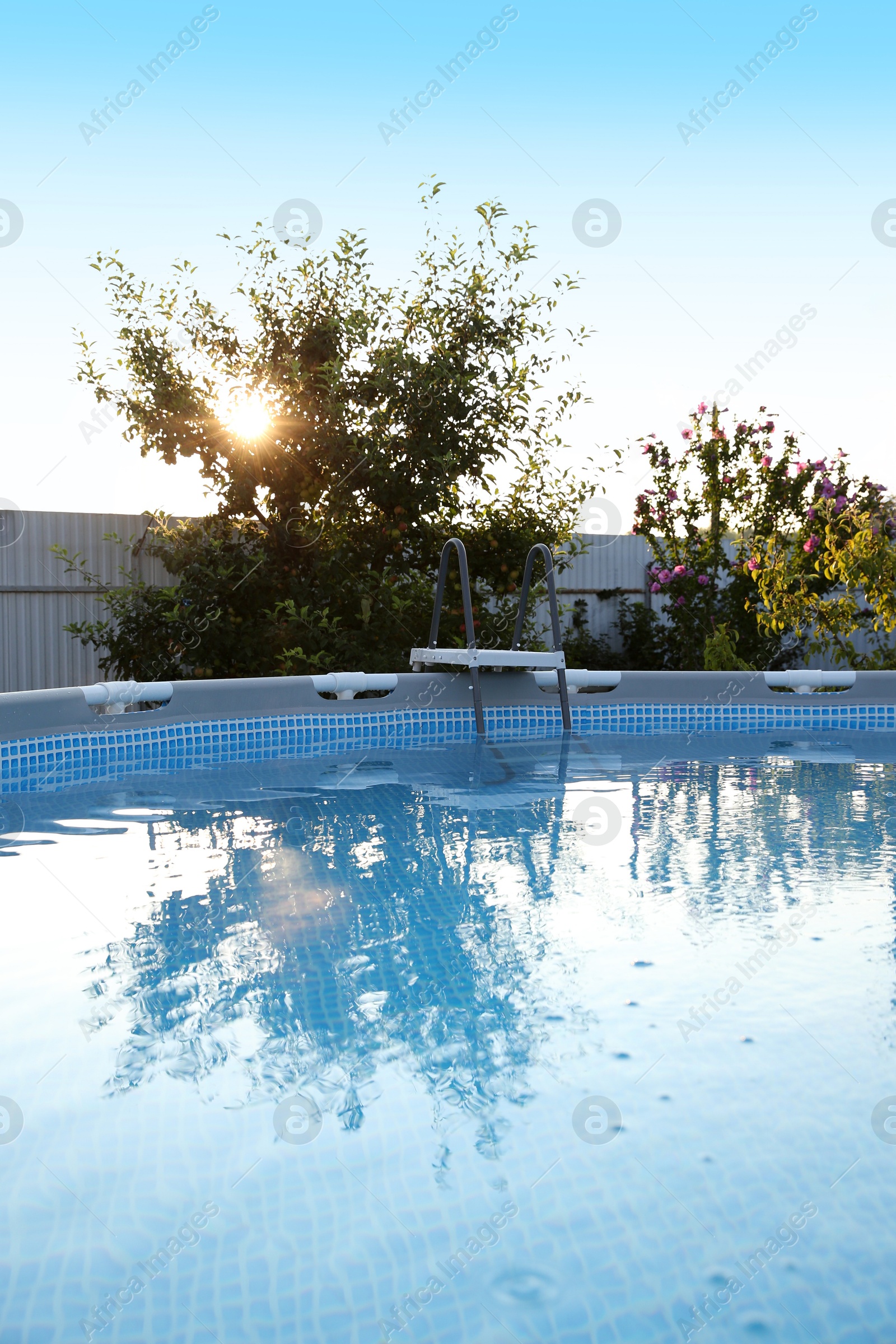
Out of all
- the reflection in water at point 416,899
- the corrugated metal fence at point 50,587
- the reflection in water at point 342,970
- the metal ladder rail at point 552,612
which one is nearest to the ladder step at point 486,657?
the metal ladder rail at point 552,612

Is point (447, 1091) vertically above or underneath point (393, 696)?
underneath

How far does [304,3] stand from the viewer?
22.3ft

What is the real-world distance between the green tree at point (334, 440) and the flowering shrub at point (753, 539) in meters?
1.79

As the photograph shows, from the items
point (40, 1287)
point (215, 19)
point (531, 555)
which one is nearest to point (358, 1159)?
point (40, 1287)

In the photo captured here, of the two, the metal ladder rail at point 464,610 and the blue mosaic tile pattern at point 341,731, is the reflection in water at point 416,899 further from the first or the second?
the metal ladder rail at point 464,610

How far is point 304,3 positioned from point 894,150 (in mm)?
4057

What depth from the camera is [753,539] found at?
8508mm

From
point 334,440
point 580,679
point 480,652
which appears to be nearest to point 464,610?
point 480,652

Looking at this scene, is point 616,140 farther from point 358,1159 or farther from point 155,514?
point 358,1159

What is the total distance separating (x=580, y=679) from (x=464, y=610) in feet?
4.25

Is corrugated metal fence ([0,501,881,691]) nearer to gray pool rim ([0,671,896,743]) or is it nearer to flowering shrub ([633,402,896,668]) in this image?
gray pool rim ([0,671,896,743])

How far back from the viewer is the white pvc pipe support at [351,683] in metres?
6.48

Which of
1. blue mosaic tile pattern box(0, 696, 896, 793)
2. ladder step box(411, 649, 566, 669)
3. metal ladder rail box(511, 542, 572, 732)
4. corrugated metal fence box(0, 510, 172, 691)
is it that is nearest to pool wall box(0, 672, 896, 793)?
blue mosaic tile pattern box(0, 696, 896, 793)

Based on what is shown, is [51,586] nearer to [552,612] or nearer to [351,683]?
[351,683]
